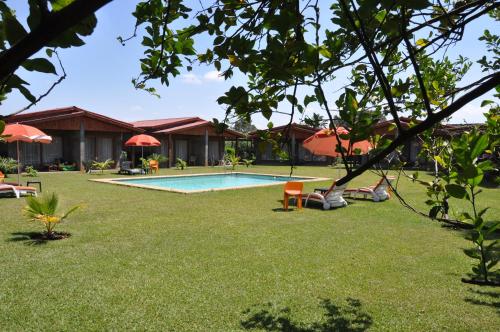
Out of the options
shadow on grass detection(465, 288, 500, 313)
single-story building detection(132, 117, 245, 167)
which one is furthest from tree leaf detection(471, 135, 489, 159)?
single-story building detection(132, 117, 245, 167)

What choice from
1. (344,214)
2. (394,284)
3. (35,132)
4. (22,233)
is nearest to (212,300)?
(394,284)

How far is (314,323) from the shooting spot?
14.6 feet

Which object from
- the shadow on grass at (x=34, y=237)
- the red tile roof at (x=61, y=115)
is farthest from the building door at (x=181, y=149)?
the shadow on grass at (x=34, y=237)

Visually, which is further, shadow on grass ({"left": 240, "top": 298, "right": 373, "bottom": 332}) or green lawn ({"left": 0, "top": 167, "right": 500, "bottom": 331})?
green lawn ({"left": 0, "top": 167, "right": 500, "bottom": 331})

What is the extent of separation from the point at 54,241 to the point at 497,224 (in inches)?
317

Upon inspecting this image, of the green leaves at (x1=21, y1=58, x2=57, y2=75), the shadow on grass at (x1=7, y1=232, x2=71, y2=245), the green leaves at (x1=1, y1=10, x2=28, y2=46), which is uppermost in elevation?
the green leaves at (x1=1, y1=10, x2=28, y2=46)

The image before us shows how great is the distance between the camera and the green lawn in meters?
4.57

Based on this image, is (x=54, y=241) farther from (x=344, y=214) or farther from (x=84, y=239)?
(x=344, y=214)

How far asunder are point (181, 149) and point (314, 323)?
3180 centimetres

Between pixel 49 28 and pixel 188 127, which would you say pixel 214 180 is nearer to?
pixel 188 127

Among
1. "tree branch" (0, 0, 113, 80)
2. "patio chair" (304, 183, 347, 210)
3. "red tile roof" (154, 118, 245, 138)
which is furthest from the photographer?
"red tile roof" (154, 118, 245, 138)

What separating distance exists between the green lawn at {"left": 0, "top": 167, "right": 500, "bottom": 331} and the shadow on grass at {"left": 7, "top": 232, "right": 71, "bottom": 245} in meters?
0.09

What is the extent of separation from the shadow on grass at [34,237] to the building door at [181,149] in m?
26.7

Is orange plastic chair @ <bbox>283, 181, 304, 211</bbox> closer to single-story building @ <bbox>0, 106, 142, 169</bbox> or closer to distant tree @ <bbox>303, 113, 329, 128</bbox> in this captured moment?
distant tree @ <bbox>303, 113, 329, 128</bbox>
